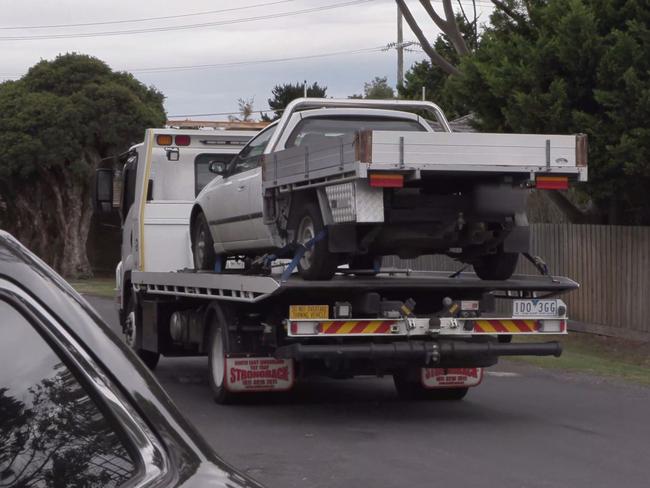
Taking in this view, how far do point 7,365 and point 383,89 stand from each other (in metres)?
86.3

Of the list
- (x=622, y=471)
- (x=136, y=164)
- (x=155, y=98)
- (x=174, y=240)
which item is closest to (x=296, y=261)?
(x=622, y=471)

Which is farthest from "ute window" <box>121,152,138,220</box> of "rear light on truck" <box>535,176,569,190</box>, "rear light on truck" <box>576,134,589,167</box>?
"rear light on truck" <box>576,134,589,167</box>

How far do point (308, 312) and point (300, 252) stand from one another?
67cm

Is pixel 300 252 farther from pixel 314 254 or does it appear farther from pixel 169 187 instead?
pixel 169 187

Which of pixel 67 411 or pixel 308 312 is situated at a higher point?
pixel 67 411

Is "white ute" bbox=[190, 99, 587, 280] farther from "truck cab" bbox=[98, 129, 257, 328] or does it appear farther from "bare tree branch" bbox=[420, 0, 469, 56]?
"bare tree branch" bbox=[420, 0, 469, 56]

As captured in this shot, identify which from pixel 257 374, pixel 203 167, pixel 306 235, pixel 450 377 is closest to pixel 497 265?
pixel 450 377

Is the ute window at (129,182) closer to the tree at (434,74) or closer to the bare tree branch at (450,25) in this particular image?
the bare tree branch at (450,25)

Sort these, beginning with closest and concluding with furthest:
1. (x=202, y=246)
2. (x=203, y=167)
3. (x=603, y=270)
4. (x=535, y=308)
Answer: (x=535, y=308) → (x=202, y=246) → (x=203, y=167) → (x=603, y=270)

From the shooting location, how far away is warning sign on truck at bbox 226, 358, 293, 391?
11305 mm

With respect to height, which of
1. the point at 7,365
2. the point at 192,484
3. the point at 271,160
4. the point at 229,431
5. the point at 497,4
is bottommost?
the point at 229,431

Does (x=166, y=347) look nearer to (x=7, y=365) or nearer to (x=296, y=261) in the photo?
(x=296, y=261)

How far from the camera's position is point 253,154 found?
12648 millimetres

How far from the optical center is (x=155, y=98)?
48.1 m
